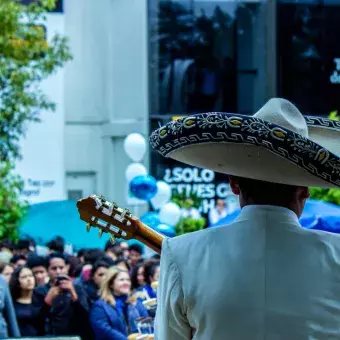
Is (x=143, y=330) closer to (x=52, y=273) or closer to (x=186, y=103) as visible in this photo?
(x=52, y=273)

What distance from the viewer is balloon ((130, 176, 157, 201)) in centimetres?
1576

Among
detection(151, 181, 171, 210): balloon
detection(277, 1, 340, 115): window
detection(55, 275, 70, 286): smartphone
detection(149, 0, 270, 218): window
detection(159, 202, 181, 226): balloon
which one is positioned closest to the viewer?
detection(55, 275, 70, 286): smartphone

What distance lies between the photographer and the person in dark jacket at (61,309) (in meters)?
9.38

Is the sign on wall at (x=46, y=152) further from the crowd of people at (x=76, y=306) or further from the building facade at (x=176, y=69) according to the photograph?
the crowd of people at (x=76, y=306)

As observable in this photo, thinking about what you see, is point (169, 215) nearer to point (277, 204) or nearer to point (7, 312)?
point (7, 312)

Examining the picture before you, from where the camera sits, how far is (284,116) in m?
3.30

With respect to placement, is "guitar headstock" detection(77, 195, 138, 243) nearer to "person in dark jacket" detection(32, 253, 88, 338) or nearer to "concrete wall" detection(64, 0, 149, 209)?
"person in dark jacket" detection(32, 253, 88, 338)

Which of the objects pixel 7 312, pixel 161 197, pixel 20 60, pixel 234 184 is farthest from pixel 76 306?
pixel 20 60

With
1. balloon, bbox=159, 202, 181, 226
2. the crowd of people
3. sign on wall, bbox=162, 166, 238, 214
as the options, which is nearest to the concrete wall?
sign on wall, bbox=162, 166, 238, 214

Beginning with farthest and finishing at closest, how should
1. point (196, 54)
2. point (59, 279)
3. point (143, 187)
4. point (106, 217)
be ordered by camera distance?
1. point (196, 54)
2. point (143, 187)
3. point (59, 279)
4. point (106, 217)

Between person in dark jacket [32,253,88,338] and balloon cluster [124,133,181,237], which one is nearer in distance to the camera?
person in dark jacket [32,253,88,338]

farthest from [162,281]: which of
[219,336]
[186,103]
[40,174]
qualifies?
[186,103]

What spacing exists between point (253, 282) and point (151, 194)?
12.7 m

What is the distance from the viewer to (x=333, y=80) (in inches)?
1041
